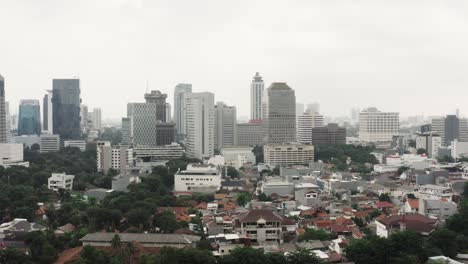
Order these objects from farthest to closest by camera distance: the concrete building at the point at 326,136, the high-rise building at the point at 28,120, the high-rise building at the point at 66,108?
the high-rise building at the point at 28,120
the high-rise building at the point at 66,108
the concrete building at the point at 326,136

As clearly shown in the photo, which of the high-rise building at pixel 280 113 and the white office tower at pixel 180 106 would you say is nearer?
the high-rise building at pixel 280 113

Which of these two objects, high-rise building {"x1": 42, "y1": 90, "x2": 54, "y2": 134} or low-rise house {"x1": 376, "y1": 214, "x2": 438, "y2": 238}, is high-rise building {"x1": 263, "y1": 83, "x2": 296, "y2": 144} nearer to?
high-rise building {"x1": 42, "y1": 90, "x2": 54, "y2": 134}

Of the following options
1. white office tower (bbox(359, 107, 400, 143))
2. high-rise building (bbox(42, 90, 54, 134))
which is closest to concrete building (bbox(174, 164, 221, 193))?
white office tower (bbox(359, 107, 400, 143))

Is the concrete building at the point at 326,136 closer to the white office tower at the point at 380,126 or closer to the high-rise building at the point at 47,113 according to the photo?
the white office tower at the point at 380,126

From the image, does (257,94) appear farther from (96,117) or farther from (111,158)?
(96,117)

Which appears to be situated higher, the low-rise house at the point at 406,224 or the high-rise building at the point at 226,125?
the high-rise building at the point at 226,125

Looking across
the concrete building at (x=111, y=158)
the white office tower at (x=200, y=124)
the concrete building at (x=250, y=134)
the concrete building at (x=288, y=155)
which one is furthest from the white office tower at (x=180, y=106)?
the concrete building at (x=111, y=158)

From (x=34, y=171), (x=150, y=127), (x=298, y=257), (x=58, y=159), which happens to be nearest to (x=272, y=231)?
(x=298, y=257)
